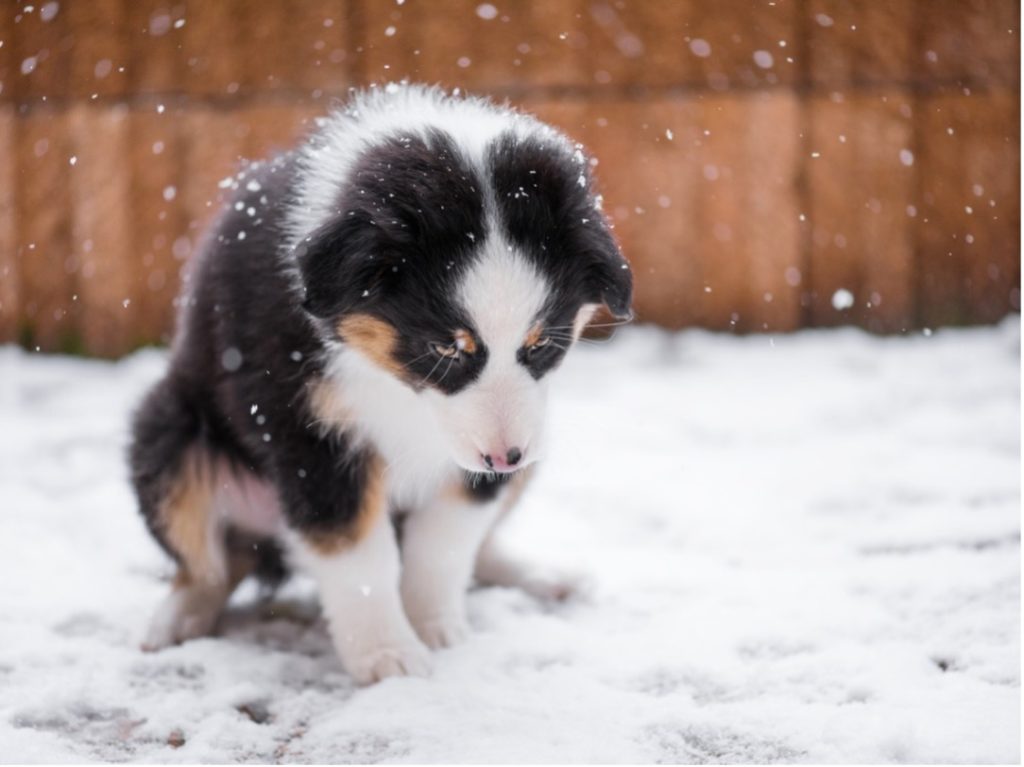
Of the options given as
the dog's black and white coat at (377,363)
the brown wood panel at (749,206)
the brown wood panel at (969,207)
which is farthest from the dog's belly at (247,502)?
the brown wood panel at (969,207)

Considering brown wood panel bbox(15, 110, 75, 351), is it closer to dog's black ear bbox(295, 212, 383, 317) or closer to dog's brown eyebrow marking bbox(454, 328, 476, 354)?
dog's black ear bbox(295, 212, 383, 317)

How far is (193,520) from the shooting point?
2.57 meters

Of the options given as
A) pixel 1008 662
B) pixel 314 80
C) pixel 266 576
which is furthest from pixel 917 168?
pixel 266 576

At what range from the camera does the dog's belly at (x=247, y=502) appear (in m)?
2.59

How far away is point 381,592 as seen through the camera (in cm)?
237

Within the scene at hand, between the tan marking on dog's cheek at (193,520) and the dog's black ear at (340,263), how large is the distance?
74cm

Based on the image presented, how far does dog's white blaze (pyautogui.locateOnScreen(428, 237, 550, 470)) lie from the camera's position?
6.44 feet

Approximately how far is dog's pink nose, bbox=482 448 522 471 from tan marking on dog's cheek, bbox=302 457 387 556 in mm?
406

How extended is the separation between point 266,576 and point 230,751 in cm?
77

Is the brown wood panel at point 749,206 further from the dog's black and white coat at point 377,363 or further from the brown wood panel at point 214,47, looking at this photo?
the dog's black and white coat at point 377,363

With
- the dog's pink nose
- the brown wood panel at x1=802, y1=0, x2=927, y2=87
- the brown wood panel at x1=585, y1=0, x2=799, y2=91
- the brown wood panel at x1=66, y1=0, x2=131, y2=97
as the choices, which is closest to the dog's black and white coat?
the dog's pink nose

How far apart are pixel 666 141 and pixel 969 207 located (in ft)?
4.51

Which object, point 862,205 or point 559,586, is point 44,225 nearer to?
point 559,586

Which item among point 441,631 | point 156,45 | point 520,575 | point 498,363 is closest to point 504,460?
point 498,363
